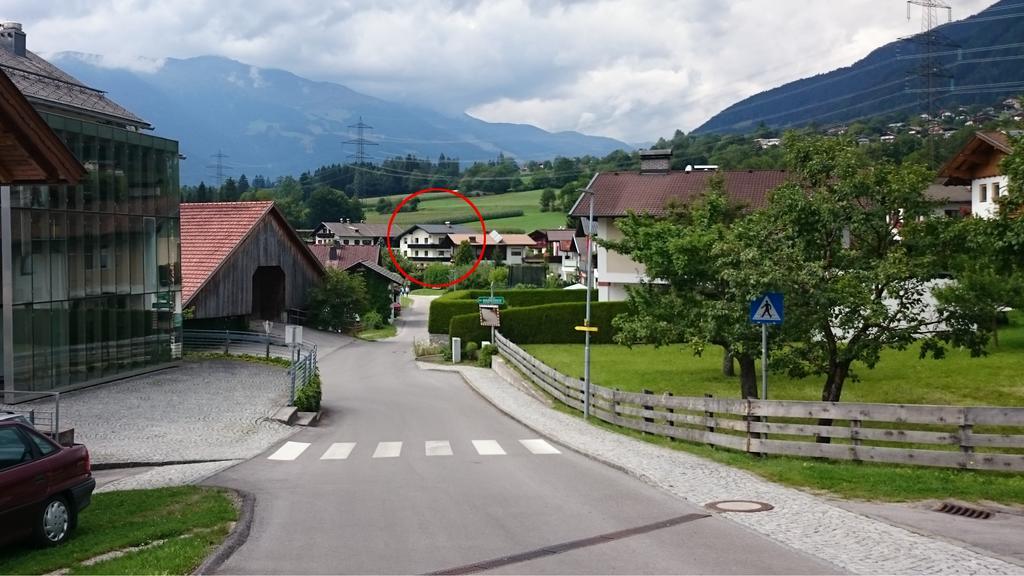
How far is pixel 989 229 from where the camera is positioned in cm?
1833

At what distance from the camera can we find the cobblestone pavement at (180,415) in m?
21.1

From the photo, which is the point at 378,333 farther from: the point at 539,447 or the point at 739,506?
the point at 739,506

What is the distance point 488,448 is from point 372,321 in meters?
53.4

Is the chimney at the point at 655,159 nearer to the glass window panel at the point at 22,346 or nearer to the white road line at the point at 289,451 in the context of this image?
the glass window panel at the point at 22,346

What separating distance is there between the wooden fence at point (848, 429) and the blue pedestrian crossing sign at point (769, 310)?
63.6 inches

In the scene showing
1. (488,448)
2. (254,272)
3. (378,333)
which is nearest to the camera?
(488,448)

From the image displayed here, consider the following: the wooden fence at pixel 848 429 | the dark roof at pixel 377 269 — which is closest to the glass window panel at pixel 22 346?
the wooden fence at pixel 848 429

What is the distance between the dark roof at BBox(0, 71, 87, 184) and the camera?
14078mm

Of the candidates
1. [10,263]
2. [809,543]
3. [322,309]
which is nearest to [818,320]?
[809,543]

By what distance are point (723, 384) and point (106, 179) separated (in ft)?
72.0

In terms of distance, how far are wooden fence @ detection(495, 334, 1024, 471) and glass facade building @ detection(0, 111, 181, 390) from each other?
17618 millimetres

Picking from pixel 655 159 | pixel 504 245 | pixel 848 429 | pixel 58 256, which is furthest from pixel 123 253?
pixel 504 245

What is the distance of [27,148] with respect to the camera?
1470 cm

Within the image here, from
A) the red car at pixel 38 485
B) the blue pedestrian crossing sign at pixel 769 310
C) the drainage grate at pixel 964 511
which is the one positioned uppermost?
the blue pedestrian crossing sign at pixel 769 310
